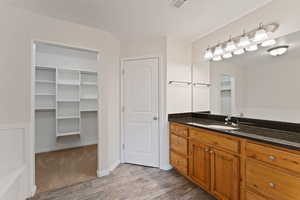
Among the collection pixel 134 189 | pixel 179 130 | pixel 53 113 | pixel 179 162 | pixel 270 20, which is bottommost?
pixel 134 189

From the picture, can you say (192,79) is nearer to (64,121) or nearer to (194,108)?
(194,108)

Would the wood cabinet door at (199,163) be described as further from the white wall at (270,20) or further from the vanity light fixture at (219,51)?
the white wall at (270,20)

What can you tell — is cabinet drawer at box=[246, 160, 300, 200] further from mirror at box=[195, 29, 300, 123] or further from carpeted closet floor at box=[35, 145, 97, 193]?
carpeted closet floor at box=[35, 145, 97, 193]

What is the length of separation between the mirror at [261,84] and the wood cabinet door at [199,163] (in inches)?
31.9

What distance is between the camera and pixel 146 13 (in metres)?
1.94

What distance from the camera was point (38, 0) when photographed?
65.5 inches

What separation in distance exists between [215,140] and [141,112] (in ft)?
4.61

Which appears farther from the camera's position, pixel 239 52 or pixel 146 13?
pixel 239 52

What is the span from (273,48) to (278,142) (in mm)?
1255

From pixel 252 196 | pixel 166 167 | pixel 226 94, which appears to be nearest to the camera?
pixel 252 196

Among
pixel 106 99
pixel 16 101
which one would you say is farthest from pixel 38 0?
pixel 106 99

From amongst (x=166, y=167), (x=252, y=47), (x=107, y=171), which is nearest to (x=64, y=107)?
(x=107, y=171)

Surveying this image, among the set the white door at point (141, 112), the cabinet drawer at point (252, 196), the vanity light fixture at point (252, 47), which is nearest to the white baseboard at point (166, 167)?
the white door at point (141, 112)

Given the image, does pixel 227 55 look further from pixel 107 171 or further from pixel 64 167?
pixel 64 167
